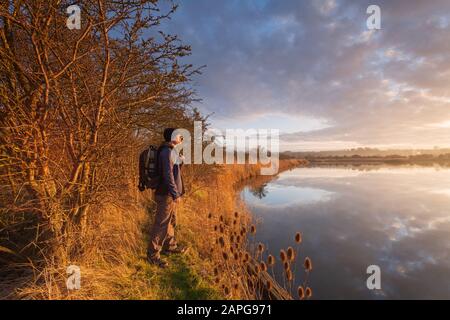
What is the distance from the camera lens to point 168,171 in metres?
4.04

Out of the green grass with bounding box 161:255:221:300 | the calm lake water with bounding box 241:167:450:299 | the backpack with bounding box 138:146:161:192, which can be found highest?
the backpack with bounding box 138:146:161:192

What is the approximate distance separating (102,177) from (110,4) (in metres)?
2.82

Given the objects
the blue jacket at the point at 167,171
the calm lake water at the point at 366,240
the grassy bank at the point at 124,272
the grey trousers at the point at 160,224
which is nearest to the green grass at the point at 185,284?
the grassy bank at the point at 124,272

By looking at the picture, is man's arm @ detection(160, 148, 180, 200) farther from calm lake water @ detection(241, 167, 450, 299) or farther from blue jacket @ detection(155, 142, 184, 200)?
calm lake water @ detection(241, 167, 450, 299)

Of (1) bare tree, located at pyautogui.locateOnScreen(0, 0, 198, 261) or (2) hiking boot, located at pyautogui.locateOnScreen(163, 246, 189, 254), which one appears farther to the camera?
(2) hiking boot, located at pyautogui.locateOnScreen(163, 246, 189, 254)

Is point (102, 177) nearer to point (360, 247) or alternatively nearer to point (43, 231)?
point (43, 231)

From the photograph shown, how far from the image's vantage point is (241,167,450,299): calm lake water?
18.6 feet

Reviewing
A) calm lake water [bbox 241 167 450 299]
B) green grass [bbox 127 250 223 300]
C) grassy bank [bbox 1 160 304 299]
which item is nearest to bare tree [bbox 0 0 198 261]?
grassy bank [bbox 1 160 304 299]

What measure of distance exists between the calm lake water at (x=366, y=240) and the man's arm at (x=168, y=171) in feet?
13.2

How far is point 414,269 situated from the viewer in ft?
20.8

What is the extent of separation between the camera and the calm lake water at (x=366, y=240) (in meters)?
5.66

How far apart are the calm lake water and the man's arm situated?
4037mm
